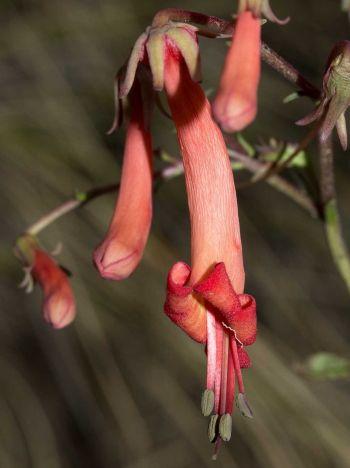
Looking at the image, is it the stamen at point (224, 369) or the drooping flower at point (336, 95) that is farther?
the stamen at point (224, 369)

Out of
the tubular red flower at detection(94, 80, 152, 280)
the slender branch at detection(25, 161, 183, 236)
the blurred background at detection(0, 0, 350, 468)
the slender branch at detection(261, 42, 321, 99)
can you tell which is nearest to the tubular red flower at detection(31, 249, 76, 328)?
the slender branch at detection(25, 161, 183, 236)

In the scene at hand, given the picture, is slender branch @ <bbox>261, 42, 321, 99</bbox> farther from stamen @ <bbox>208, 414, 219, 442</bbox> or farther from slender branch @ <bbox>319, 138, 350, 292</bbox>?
stamen @ <bbox>208, 414, 219, 442</bbox>

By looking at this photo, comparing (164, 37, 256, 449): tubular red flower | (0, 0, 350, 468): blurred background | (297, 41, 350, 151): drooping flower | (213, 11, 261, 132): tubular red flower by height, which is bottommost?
(0, 0, 350, 468): blurred background

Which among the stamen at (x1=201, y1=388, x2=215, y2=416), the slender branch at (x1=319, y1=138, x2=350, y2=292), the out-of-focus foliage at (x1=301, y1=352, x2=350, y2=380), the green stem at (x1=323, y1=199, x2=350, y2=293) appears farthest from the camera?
the out-of-focus foliage at (x1=301, y1=352, x2=350, y2=380)

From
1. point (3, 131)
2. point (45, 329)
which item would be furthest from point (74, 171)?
point (45, 329)

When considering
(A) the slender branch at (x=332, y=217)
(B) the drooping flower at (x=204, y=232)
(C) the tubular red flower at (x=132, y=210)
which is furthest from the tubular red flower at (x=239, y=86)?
(A) the slender branch at (x=332, y=217)

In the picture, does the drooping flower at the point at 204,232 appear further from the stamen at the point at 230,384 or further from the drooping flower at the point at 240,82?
the drooping flower at the point at 240,82

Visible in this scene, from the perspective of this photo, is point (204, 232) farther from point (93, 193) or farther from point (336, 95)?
point (93, 193)

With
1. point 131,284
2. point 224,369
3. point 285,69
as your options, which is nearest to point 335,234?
point 285,69
